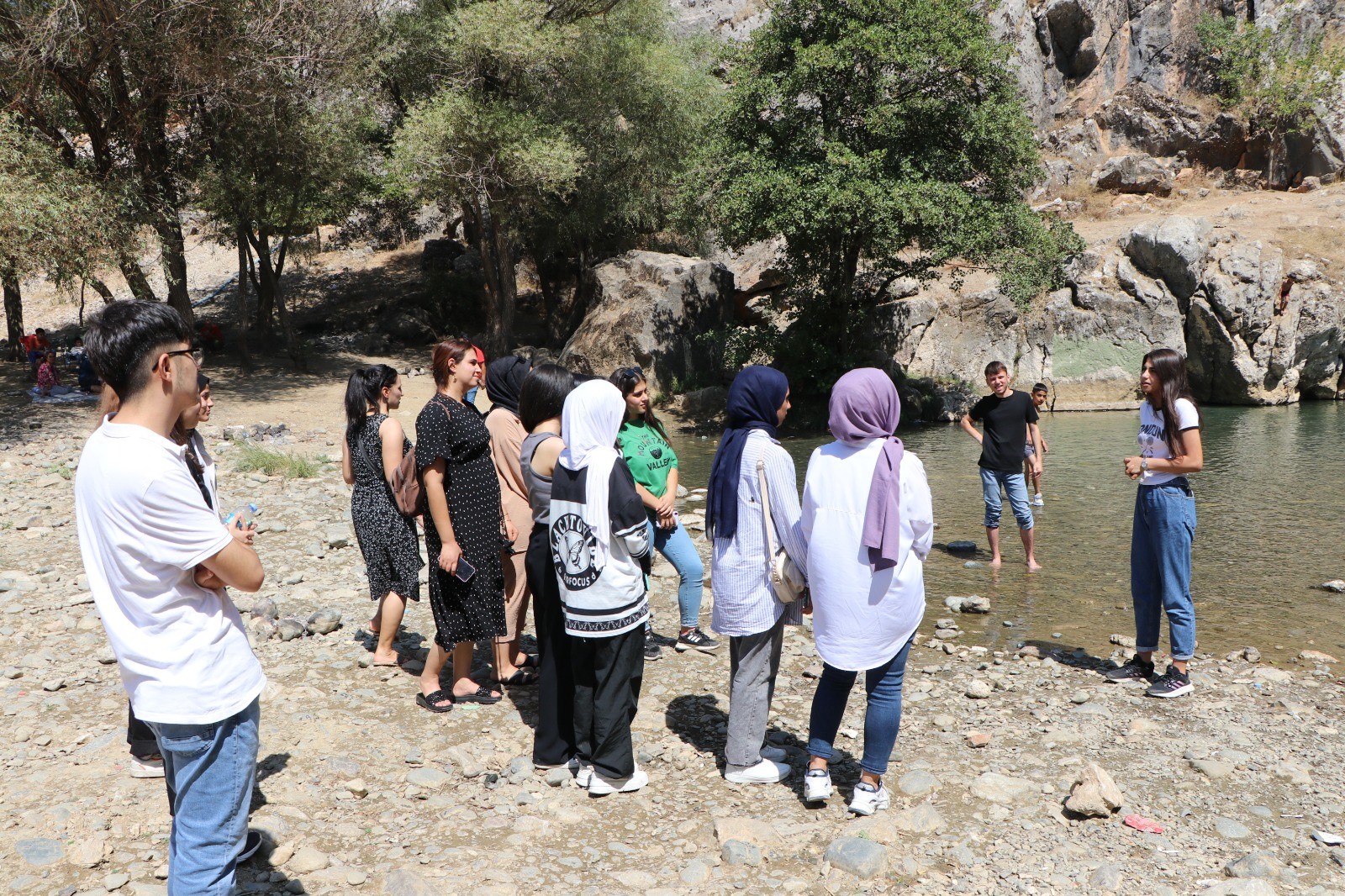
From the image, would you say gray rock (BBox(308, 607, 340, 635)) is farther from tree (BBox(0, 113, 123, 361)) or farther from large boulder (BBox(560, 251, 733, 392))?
large boulder (BBox(560, 251, 733, 392))

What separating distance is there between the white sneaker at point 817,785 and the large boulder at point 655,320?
17.6 m

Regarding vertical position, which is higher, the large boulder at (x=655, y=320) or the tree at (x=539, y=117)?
the tree at (x=539, y=117)

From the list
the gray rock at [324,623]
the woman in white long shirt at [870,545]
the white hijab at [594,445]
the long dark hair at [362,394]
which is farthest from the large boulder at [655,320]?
the woman in white long shirt at [870,545]

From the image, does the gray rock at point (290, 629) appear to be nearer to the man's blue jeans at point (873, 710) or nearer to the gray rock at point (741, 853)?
the gray rock at point (741, 853)

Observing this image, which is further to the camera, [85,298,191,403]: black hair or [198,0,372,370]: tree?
[198,0,372,370]: tree

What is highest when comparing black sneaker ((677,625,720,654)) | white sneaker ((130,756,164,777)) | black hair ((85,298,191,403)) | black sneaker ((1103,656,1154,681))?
black hair ((85,298,191,403))

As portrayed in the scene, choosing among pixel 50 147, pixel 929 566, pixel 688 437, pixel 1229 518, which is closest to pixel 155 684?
pixel 929 566

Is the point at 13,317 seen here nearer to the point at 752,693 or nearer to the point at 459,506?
the point at 459,506

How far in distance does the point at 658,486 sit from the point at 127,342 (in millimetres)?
3793

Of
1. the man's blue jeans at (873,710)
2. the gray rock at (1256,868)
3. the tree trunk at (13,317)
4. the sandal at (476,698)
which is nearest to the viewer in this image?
the gray rock at (1256,868)

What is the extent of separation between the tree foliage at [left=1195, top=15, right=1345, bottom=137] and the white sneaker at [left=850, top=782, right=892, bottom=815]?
1406 inches

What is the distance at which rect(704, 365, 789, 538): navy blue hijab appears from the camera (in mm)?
4328

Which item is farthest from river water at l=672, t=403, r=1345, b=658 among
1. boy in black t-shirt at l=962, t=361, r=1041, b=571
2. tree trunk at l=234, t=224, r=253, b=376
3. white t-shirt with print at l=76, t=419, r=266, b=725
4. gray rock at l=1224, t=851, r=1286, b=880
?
tree trunk at l=234, t=224, r=253, b=376

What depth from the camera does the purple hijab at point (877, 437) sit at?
3842 millimetres
